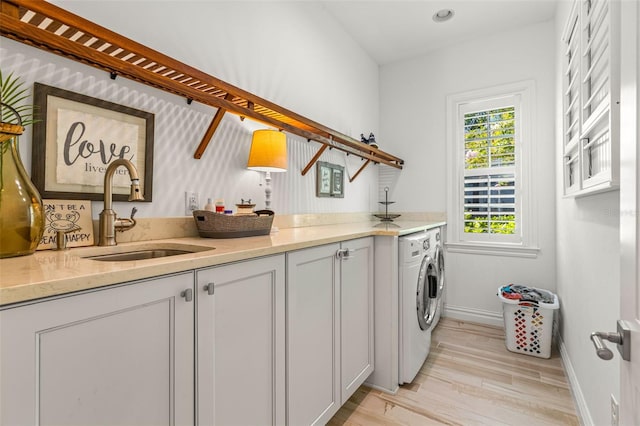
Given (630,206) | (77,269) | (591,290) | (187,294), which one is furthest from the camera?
(591,290)

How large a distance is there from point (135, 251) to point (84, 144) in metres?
0.44

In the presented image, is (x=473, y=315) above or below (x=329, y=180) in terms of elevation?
below

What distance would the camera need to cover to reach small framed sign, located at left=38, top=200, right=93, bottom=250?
3.43ft

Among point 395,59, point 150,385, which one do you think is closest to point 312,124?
point 150,385

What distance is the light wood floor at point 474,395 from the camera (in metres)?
1.67

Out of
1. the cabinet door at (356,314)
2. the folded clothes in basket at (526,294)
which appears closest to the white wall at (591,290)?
the folded clothes in basket at (526,294)

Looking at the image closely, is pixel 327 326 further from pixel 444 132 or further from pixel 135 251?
pixel 444 132

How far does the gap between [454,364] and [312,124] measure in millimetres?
1930

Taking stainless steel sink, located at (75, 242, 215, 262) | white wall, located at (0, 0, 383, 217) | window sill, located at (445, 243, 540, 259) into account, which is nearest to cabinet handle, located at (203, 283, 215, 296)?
stainless steel sink, located at (75, 242, 215, 262)

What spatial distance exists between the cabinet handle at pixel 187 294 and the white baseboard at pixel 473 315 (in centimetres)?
298

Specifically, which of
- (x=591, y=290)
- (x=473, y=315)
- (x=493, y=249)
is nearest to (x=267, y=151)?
(x=591, y=290)

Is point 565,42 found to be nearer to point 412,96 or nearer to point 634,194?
point 412,96

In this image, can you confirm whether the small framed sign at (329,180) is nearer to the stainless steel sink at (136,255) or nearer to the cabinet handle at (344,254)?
the cabinet handle at (344,254)

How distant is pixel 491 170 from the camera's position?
3090 millimetres
